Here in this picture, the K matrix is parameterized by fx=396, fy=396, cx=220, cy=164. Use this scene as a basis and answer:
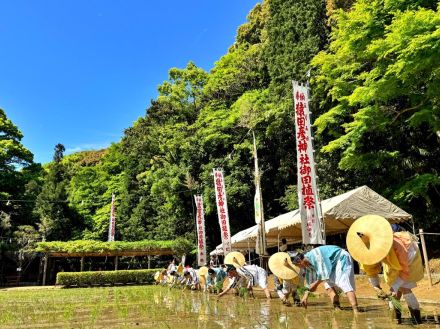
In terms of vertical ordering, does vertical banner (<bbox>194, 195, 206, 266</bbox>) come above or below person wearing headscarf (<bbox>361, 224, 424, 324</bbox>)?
above

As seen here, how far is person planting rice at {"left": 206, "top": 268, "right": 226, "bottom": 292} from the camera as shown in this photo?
12.5 m

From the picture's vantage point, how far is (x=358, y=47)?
14.7 metres

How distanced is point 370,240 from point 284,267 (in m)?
3.38

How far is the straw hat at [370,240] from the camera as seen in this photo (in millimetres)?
4566

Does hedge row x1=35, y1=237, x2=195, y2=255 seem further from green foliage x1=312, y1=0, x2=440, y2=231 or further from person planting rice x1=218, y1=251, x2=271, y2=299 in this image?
person planting rice x1=218, y1=251, x2=271, y2=299

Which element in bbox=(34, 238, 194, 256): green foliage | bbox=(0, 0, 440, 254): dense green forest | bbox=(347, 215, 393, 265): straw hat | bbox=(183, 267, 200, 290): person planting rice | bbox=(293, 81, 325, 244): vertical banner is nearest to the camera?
bbox=(347, 215, 393, 265): straw hat

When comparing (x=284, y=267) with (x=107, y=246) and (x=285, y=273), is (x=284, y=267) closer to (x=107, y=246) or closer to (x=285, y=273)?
(x=285, y=273)

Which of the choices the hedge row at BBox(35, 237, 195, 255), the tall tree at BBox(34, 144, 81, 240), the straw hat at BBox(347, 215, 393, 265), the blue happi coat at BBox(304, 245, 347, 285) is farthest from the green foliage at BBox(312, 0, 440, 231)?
the tall tree at BBox(34, 144, 81, 240)

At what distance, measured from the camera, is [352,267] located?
21.0 feet

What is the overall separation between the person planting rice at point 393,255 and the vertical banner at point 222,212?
10.2 metres

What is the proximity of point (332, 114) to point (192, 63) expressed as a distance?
20372mm

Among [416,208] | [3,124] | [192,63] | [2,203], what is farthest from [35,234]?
[416,208]

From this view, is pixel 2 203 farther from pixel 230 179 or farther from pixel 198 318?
pixel 198 318

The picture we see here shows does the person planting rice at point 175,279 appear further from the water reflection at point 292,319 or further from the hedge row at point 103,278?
the water reflection at point 292,319
